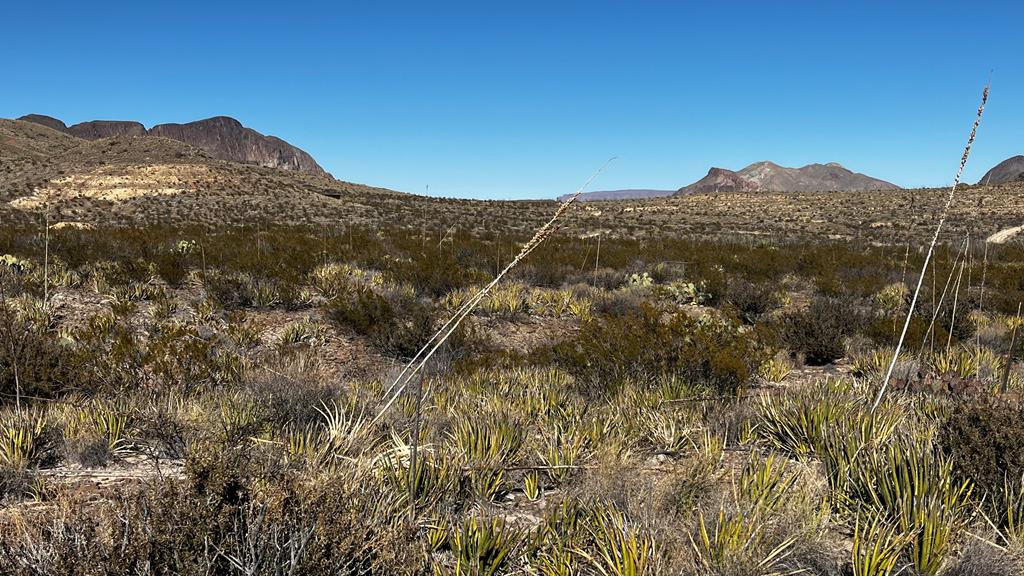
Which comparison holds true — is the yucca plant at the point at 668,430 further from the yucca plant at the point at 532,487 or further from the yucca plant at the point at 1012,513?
the yucca plant at the point at 1012,513

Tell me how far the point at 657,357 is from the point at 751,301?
537 cm

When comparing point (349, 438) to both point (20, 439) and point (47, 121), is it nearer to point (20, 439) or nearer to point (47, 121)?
point (20, 439)

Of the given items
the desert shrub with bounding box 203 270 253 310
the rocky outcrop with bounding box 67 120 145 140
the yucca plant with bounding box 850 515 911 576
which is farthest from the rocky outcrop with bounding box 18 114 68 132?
the yucca plant with bounding box 850 515 911 576

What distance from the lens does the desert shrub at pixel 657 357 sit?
505 centimetres

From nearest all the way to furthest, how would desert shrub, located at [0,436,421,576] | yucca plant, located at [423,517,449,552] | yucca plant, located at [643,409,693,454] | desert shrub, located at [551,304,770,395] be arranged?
desert shrub, located at [0,436,421,576]
yucca plant, located at [423,517,449,552]
yucca plant, located at [643,409,693,454]
desert shrub, located at [551,304,770,395]

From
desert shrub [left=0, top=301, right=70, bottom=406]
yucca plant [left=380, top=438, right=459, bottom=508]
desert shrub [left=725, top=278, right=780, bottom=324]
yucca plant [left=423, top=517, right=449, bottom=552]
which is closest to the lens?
yucca plant [left=423, top=517, right=449, bottom=552]

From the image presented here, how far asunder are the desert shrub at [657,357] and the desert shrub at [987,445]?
1966 mm

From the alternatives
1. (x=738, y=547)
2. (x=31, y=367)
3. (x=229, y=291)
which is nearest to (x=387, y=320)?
(x=229, y=291)

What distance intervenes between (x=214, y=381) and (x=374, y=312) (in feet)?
9.85

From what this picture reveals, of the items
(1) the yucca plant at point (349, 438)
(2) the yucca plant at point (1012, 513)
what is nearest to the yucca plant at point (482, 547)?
(1) the yucca plant at point (349, 438)

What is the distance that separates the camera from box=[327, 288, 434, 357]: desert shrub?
290 inches

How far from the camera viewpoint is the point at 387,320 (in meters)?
7.76

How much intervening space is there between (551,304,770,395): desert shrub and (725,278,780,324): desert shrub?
3.58 m

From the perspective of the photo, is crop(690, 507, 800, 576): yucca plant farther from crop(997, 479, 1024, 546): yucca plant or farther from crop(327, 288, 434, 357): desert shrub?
crop(327, 288, 434, 357): desert shrub
